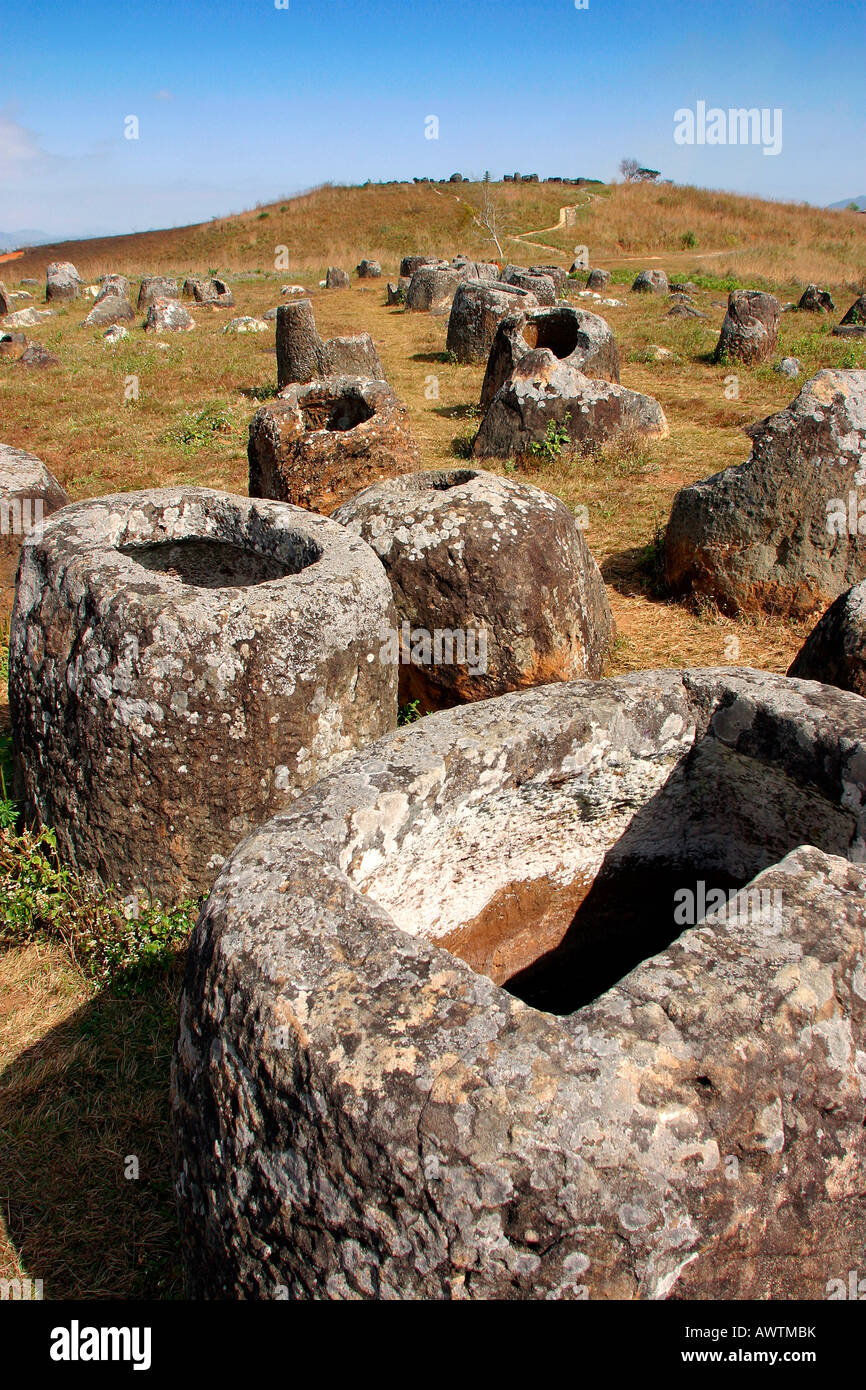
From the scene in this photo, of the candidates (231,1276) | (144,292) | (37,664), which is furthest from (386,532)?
(144,292)

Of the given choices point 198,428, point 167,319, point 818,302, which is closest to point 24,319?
point 167,319

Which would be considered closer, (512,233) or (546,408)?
(546,408)

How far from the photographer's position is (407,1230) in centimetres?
143

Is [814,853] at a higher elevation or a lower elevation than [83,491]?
lower

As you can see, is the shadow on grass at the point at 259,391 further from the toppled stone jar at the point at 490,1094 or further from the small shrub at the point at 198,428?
the toppled stone jar at the point at 490,1094

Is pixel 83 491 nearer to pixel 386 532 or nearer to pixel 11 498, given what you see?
pixel 11 498

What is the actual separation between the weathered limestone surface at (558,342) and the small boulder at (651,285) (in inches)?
446

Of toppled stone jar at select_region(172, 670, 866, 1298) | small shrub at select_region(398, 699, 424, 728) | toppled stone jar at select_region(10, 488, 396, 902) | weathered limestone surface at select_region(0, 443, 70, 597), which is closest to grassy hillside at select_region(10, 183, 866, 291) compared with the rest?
weathered limestone surface at select_region(0, 443, 70, 597)

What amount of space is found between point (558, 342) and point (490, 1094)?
37.2 ft

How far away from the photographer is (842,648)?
13.8 ft

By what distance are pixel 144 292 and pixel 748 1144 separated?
23973mm

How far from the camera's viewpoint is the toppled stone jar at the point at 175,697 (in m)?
2.99

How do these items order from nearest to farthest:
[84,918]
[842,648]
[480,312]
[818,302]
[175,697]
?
1. [175,697]
2. [84,918]
3. [842,648]
4. [480,312]
5. [818,302]

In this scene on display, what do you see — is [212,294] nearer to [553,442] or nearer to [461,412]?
[461,412]
